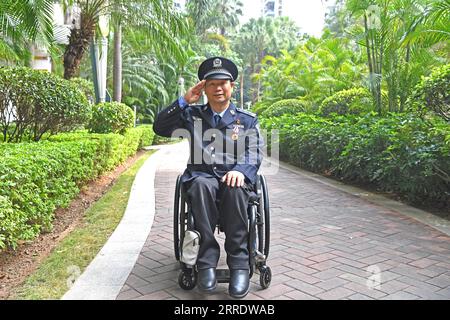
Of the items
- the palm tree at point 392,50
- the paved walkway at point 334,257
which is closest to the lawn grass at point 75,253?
the paved walkway at point 334,257

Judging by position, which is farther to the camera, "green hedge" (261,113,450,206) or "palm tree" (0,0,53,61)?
"palm tree" (0,0,53,61)

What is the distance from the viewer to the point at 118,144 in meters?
8.77

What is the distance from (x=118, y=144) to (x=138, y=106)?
45.9 ft

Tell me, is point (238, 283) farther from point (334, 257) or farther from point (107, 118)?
point (107, 118)

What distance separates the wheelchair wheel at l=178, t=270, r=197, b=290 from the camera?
2.97 meters

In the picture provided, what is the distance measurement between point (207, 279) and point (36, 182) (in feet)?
6.80

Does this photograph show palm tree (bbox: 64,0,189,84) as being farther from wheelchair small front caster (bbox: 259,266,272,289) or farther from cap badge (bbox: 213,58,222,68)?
wheelchair small front caster (bbox: 259,266,272,289)

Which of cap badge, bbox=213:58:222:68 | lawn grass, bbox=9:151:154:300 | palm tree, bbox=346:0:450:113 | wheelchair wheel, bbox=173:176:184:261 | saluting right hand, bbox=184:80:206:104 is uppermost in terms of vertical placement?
palm tree, bbox=346:0:450:113

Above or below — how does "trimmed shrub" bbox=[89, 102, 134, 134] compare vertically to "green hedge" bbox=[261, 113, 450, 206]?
above

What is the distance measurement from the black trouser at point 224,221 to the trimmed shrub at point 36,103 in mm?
4356


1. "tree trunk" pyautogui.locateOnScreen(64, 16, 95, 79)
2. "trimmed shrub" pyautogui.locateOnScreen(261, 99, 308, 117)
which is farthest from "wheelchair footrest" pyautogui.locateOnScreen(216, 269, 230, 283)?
"trimmed shrub" pyautogui.locateOnScreen(261, 99, 308, 117)
